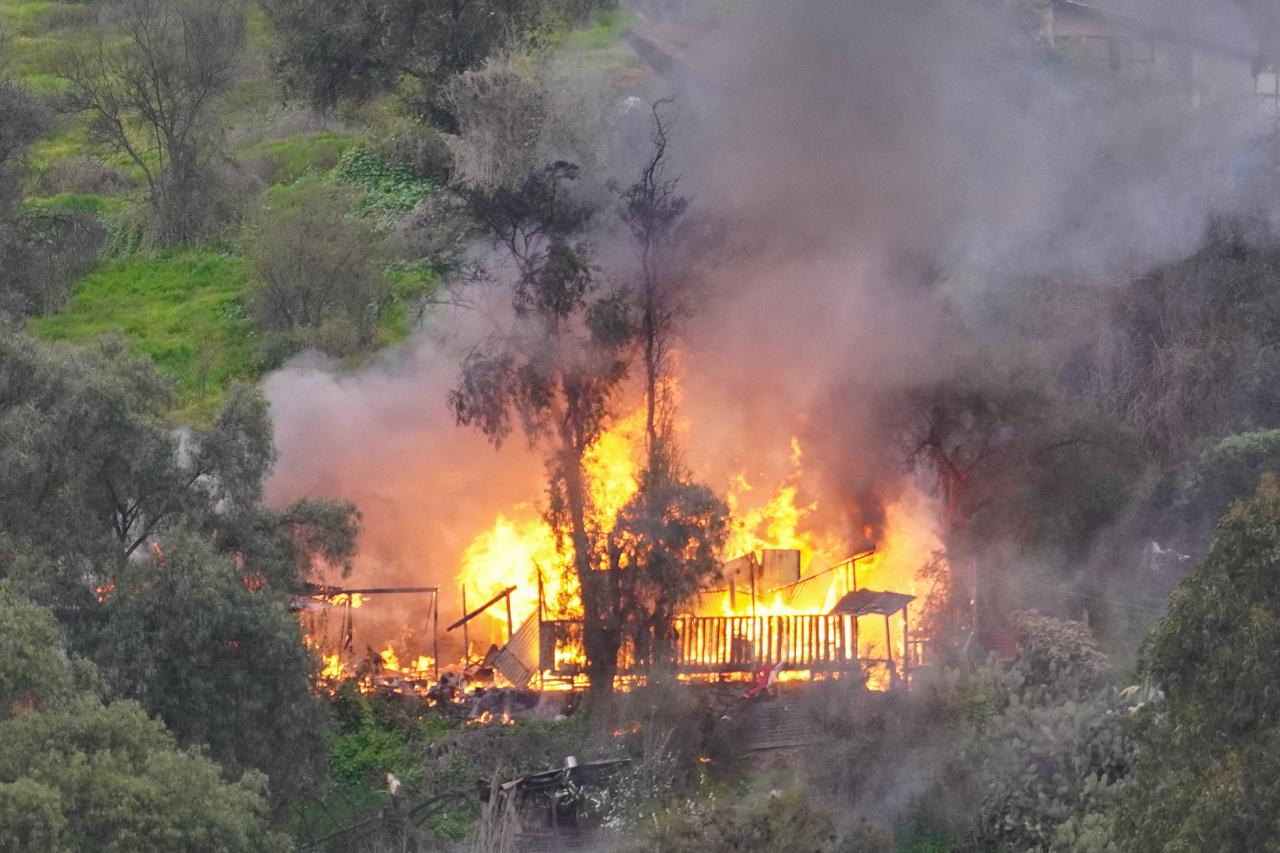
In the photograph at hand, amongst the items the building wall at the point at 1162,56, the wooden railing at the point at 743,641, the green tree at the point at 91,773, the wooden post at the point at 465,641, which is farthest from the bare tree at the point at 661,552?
the building wall at the point at 1162,56

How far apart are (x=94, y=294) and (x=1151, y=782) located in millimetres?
24011

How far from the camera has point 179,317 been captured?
31.9 meters

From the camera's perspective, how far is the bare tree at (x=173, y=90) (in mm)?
33906

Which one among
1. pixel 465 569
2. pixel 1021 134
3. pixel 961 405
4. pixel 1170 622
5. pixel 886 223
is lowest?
pixel 1170 622

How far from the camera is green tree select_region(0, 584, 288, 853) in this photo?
13938mm

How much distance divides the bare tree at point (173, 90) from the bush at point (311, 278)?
11.6 feet

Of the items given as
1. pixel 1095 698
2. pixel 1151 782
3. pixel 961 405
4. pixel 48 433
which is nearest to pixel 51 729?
pixel 48 433

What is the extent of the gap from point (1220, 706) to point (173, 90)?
25643 mm

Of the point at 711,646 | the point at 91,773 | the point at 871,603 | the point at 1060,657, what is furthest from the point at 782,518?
the point at 91,773

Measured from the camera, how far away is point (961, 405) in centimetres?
2459

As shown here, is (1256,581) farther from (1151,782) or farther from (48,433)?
(48,433)

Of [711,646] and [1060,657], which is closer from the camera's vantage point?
[1060,657]

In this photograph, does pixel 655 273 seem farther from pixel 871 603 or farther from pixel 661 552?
pixel 871 603

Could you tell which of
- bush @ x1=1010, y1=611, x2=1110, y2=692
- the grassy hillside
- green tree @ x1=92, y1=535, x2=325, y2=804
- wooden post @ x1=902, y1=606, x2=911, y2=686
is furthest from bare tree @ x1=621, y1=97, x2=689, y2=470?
green tree @ x1=92, y1=535, x2=325, y2=804
